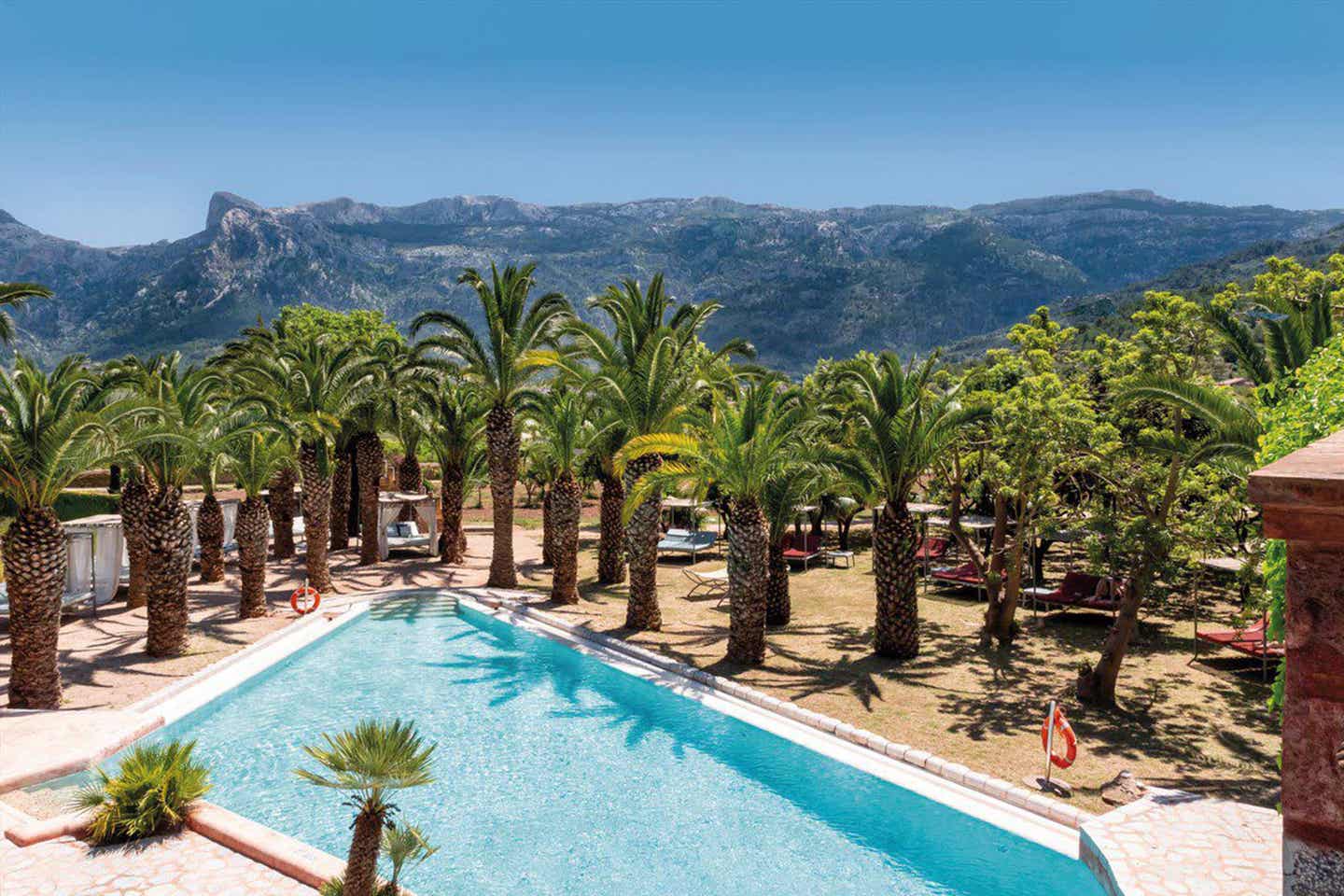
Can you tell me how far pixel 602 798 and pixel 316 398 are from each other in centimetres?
1306

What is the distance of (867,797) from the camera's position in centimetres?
973

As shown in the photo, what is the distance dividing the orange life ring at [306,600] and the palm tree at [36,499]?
20.5ft

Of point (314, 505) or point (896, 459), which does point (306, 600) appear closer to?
point (314, 505)

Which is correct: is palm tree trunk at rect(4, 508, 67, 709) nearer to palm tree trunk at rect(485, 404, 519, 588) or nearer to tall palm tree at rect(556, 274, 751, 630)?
tall palm tree at rect(556, 274, 751, 630)

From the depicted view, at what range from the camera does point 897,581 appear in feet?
47.1

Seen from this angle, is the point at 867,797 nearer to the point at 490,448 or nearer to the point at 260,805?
the point at 260,805

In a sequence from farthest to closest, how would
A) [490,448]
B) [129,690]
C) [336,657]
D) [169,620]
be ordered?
[490,448] → [336,657] → [169,620] → [129,690]

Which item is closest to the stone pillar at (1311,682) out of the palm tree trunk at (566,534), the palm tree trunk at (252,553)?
the palm tree trunk at (566,534)

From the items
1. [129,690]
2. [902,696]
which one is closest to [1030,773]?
[902,696]

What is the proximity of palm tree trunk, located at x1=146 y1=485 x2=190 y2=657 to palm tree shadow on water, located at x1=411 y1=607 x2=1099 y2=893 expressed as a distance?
15.2 ft

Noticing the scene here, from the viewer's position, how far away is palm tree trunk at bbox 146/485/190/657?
45.5ft

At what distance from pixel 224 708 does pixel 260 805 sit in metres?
3.86

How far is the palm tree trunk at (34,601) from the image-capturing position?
1120 cm

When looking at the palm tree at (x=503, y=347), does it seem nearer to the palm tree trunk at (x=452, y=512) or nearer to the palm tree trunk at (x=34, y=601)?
the palm tree trunk at (x=452, y=512)
